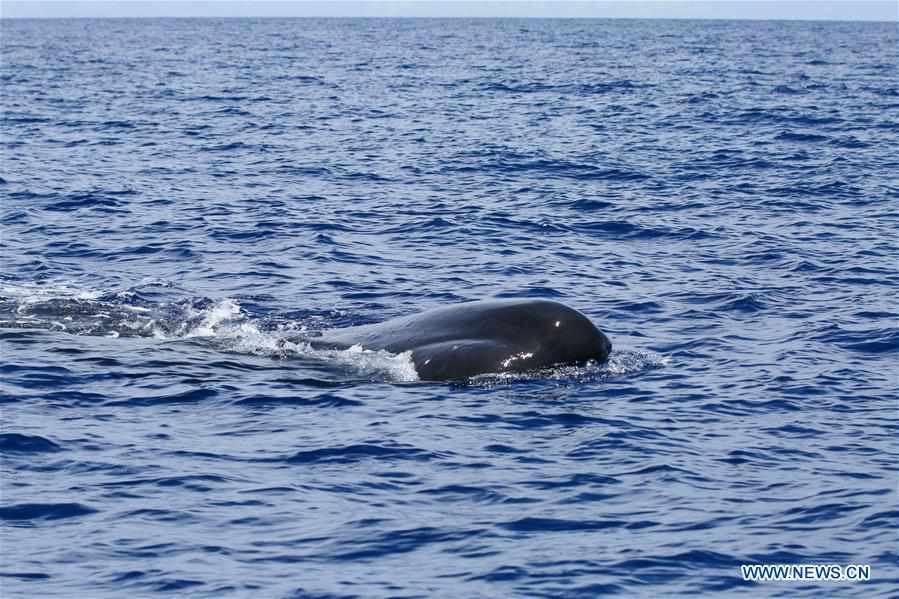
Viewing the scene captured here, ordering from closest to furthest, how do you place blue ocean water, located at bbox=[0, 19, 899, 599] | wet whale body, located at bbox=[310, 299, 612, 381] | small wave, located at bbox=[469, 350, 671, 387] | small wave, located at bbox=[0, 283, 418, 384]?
blue ocean water, located at bbox=[0, 19, 899, 599]
small wave, located at bbox=[469, 350, 671, 387]
wet whale body, located at bbox=[310, 299, 612, 381]
small wave, located at bbox=[0, 283, 418, 384]

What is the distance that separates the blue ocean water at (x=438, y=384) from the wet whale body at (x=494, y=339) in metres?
0.27

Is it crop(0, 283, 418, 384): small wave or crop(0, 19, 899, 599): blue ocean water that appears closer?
crop(0, 19, 899, 599): blue ocean water

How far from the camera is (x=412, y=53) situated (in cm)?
11044

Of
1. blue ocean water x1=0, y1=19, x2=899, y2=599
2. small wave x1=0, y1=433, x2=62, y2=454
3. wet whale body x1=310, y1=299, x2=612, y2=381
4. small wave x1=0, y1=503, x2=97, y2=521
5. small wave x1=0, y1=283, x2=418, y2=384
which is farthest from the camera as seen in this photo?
small wave x1=0, y1=283, x2=418, y2=384

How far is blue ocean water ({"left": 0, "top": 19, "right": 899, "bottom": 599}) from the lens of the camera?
12.5 metres

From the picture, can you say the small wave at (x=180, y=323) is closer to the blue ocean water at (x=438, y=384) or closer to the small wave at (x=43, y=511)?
the blue ocean water at (x=438, y=384)

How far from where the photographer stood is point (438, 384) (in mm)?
17828

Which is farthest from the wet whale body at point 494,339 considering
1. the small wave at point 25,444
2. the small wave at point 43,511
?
the small wave at point 43,511

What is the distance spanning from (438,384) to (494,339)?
1048mm

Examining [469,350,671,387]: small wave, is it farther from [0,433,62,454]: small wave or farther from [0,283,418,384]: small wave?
[0,433,62,454]: small wave

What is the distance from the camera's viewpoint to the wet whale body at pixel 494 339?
18047 mm

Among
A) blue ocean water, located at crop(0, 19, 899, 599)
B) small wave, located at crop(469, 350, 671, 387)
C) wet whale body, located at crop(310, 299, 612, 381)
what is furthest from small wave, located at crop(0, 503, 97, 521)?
small wave, located at crop(469, 350, 671, 387)

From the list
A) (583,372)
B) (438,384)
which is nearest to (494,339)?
(438,384)

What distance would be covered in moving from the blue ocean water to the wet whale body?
0.90 feet
